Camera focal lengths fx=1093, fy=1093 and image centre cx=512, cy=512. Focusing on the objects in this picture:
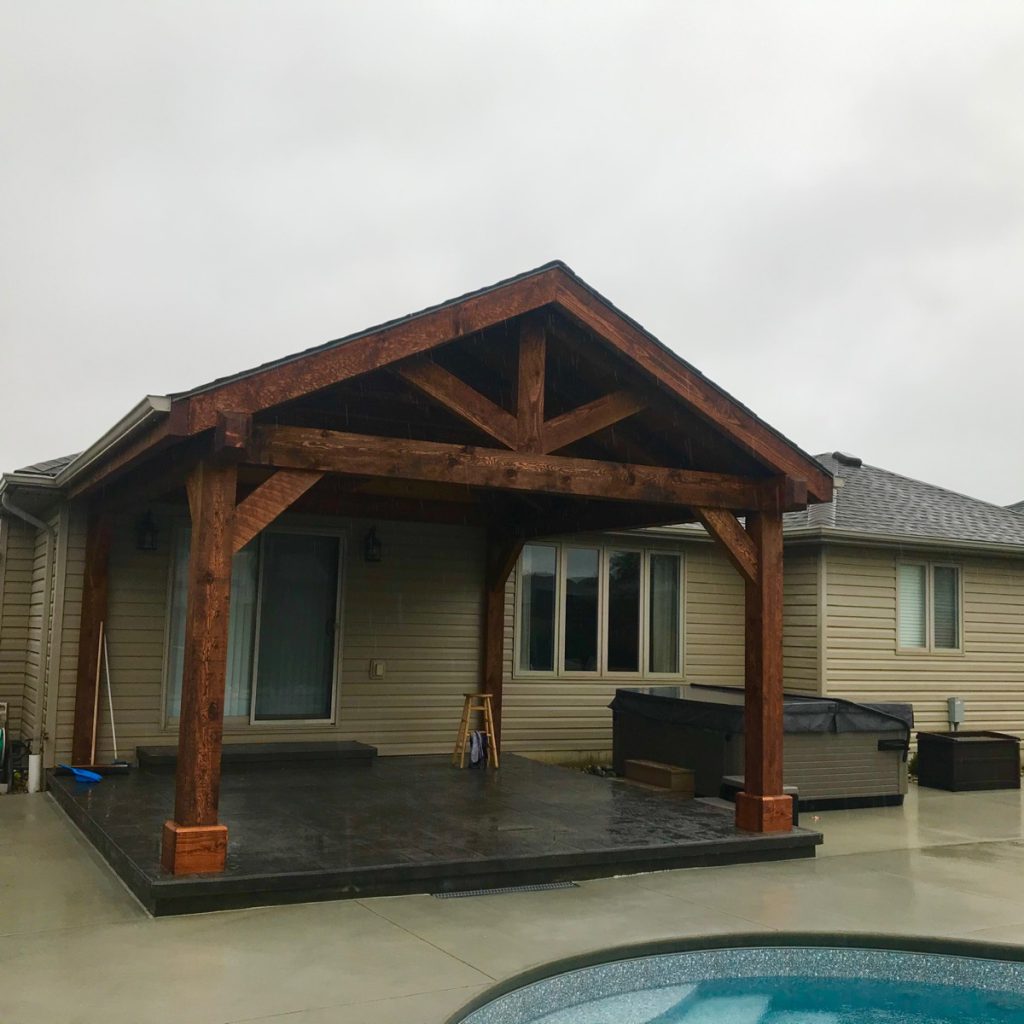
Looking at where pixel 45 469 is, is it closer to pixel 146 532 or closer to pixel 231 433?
pixel 146 532

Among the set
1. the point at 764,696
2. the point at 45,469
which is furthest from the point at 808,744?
the point at 45,469

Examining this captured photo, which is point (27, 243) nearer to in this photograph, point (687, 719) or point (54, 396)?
point (54, 396)

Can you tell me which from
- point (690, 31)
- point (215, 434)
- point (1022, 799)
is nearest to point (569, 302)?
point (215, 434)

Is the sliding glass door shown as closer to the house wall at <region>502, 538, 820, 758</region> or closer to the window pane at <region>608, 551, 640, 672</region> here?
the house wall at <region>502, 538, 820, 758</region>

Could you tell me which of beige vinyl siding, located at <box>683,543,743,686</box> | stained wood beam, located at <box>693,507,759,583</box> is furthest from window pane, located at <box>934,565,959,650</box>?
stained wood beam, located at <box>693,507,759,583</box>

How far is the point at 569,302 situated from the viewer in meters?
6.34

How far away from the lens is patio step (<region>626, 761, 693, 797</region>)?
877 cm

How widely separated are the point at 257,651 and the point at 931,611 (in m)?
7.29

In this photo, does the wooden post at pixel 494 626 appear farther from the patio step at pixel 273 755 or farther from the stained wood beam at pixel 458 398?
the stained wood beam at pixel 458 398

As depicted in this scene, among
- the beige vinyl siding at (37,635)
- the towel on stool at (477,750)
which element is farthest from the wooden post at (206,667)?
the towel on stool at (477,750)

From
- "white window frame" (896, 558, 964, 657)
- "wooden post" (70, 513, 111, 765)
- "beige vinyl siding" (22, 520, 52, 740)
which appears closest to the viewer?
"wooden post" (70, 513, 111, 765)

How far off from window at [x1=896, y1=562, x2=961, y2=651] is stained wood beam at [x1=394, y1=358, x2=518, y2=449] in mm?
7055

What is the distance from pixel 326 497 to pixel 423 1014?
568 centimetres

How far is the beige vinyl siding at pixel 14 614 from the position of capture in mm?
9016
